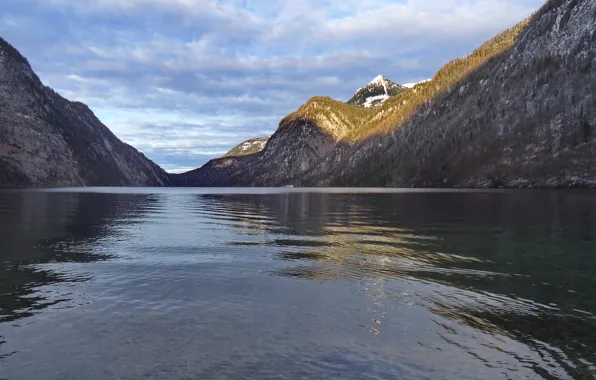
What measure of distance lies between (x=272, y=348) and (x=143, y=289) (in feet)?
32.2

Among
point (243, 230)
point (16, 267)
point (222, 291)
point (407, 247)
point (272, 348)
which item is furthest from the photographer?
point (243, 230)

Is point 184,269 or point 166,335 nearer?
point 166,335

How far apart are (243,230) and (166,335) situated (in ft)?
103

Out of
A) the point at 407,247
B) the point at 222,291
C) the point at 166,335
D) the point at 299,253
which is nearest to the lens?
the point at 166,335

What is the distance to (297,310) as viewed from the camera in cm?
1741

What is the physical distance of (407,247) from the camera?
3362cm

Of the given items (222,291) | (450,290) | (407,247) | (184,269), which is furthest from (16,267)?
(407,247)

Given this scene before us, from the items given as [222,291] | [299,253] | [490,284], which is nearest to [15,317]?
[222,291]

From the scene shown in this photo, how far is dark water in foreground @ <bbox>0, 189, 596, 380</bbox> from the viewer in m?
12.3

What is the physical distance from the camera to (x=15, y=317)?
53.4ft

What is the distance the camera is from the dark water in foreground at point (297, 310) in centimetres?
1234

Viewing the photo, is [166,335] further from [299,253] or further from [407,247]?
[407,247]

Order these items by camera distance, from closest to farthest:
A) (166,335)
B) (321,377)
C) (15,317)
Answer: (321,377) → (166,335) → (15,317)

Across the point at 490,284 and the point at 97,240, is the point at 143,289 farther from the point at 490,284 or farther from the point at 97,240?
the point at 97,240
